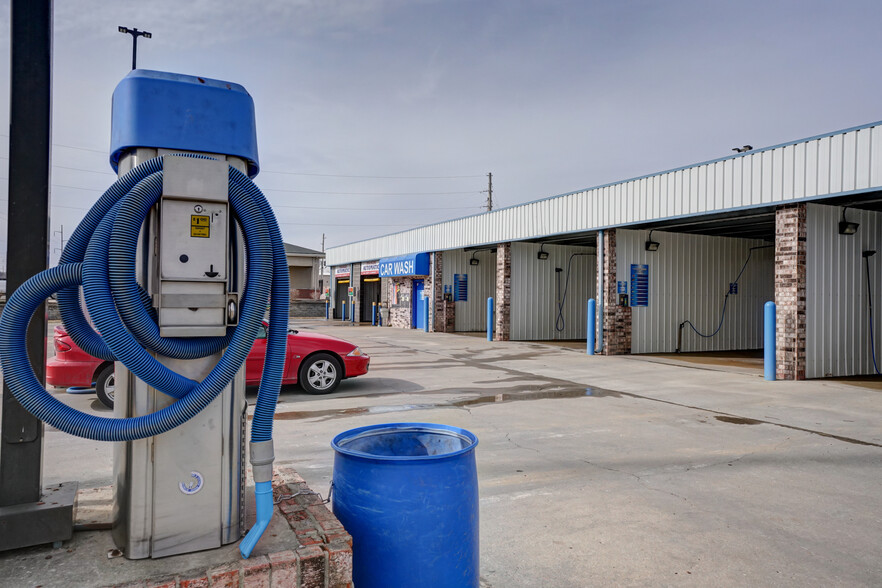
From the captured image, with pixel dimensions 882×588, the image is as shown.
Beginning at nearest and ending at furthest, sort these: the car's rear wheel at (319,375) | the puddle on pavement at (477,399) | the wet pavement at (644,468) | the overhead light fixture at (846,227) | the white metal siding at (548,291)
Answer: the wet pavement at (644,468) → the puddle on pavement at (477,399) → the car's rear wheel at (319,375) → the overhead light fixture at (846,227) → the white metal siding at (548,291)

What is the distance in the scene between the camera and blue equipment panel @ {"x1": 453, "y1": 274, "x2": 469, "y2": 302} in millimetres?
23812

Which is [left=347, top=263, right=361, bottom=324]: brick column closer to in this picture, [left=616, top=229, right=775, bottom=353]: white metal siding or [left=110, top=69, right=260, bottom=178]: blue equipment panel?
[left=616, top=229, right=775, bottom=353]: white metal siding

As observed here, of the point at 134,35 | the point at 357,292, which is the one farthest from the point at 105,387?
the point at 357,292

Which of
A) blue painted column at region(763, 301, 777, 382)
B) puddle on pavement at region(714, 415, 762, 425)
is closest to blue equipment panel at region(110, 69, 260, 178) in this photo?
puddle on pavement at region(714, 415, 762, 425)

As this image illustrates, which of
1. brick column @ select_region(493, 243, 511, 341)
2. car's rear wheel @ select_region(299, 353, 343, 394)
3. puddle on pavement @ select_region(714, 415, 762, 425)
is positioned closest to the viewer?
puddle on pavement @ select_region(714, 415, 762, 425)

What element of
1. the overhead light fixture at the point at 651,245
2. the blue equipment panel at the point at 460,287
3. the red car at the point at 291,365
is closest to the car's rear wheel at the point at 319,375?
the red car at the point at 291,365

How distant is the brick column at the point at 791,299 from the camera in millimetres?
10445

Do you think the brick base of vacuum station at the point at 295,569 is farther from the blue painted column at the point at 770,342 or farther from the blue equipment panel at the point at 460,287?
the blue equipment panel at the point at 460,287

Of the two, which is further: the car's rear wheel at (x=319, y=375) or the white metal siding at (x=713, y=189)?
the white metal siding at (x=713, y=189)

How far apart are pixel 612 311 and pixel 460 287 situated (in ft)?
31.1

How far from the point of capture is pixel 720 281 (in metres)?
17.8

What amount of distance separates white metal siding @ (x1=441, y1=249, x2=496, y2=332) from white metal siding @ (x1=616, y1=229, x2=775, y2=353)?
8.73m

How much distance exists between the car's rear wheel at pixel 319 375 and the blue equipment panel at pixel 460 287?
15187 mm

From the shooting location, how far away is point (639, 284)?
51.9ft
